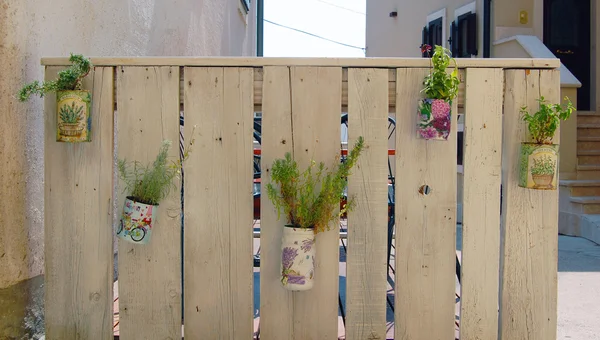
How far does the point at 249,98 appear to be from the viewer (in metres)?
2.13

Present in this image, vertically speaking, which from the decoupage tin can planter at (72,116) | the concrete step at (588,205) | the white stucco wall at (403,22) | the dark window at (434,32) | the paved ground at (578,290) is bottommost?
the paved ground at (578,290)

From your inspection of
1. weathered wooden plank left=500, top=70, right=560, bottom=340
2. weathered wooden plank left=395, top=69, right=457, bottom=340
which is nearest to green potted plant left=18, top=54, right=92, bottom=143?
weathered wooden plank left=395, top=69, right=457, bottom=340

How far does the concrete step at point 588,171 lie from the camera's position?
21.0 feet

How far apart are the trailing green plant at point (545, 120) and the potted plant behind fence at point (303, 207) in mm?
592

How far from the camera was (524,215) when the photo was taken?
2133 millimetres

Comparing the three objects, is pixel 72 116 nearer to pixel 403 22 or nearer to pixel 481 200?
pixel 481 200

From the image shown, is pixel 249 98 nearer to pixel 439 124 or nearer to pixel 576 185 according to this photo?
pixel 439 124

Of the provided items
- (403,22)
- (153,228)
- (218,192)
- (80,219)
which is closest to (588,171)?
(218,192)

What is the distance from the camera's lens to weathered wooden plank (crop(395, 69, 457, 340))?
2.12 metres

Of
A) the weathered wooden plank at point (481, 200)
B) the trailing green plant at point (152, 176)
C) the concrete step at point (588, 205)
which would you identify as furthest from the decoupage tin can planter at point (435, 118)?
the concrete step at point (588, 205)

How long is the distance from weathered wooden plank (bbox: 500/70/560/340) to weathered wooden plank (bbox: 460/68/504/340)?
1.4 inches

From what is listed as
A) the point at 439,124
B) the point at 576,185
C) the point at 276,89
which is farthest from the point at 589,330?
the point at 576,185

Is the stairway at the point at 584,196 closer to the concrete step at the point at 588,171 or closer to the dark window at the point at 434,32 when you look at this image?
the concrete step at the point at 588,171

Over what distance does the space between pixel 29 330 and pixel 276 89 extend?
4.29 feet
